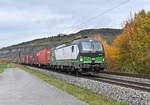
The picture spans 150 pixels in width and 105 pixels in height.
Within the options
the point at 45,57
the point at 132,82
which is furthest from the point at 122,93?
the point at 45,57

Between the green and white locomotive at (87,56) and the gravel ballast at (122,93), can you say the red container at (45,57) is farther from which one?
the gravel ballast at (122,93)

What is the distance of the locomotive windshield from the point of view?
34750 mm

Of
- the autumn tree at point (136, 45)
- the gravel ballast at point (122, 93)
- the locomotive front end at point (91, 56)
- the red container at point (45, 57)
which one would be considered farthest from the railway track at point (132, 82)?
the autumn tree at point (136, 45)

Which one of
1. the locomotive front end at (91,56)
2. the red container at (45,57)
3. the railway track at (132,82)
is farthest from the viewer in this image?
the red container at (45,57)

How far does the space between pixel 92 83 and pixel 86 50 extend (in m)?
10.5

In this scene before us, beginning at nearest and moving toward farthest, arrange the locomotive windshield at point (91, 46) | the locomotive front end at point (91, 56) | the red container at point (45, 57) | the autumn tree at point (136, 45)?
the locomotive front end at point (91, 56), the locomotive windshield at point (91, 46), the red container at point (45, 57), the autumn tree at point (136, 45)

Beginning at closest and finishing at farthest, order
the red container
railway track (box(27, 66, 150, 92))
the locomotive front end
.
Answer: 1. railway track (box(27, 66, 150, 92))
2. the locomotive front end
3. the red container

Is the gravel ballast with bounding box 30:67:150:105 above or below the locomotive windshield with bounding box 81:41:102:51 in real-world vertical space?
below

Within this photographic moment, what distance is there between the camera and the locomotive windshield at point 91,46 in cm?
3475

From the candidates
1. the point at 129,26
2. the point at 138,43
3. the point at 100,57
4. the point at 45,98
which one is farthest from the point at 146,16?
the point at 45,98

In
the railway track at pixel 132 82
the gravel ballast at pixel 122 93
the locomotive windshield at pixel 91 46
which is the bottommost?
the gravel ballast at pixel 122 93

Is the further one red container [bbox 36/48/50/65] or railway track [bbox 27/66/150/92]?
red container [bbox 36/48/50/65]

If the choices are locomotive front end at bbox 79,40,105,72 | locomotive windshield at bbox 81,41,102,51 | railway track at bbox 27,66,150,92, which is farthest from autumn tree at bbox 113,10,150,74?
railway track at bbox 27,66,150,92

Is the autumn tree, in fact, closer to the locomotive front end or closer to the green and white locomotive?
the green and white locomotive
